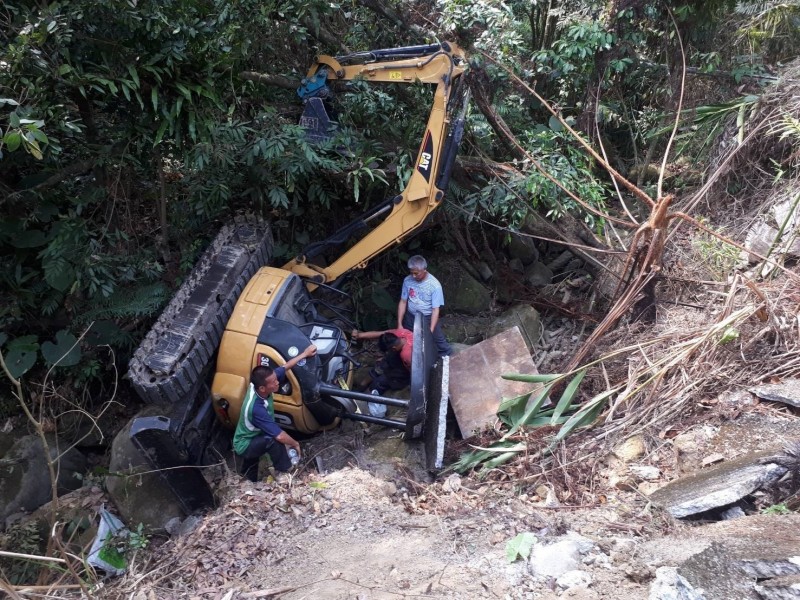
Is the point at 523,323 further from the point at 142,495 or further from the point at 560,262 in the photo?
the point at 142,495

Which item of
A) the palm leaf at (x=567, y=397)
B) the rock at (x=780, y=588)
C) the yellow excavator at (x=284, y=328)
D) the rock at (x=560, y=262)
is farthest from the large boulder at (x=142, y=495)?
the rock at (x=560, y=262)

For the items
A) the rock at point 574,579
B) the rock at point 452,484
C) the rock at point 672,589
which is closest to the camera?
the rock at point 672,589

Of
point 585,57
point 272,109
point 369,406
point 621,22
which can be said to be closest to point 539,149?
point 585,57

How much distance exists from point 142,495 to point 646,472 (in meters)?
3.92

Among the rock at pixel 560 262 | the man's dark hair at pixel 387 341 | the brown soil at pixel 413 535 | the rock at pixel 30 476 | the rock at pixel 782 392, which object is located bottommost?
the rock at pixel 30 476

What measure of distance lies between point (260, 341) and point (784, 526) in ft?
12.6

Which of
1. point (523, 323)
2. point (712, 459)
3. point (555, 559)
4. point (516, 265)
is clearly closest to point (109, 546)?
point (555, 559)

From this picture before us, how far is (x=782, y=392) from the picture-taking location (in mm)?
4488

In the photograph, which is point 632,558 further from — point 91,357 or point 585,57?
point 585,57

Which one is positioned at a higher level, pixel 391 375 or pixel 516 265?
pixel 516 265

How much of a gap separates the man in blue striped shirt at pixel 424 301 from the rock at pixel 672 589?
356 cm

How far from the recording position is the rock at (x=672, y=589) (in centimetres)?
291

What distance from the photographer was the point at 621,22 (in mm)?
7023

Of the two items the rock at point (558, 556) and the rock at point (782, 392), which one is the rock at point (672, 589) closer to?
the rock at point (558, 556)
